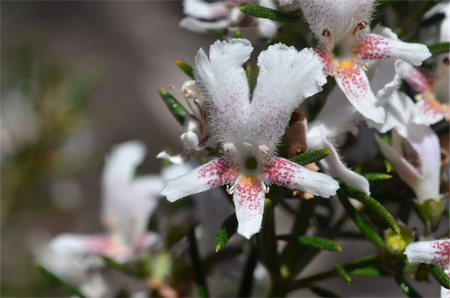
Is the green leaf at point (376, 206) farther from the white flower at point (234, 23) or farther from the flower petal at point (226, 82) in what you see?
the white flower at point (234, 23)

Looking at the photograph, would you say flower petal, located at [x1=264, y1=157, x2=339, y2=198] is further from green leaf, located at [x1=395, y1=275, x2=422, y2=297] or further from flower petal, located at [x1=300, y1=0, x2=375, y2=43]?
green leaf, located at [x1=395, y1=275, x2=422, y2=297]

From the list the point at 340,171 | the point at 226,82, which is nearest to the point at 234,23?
the point at 226,82

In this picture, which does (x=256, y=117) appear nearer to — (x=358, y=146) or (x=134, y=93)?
(x=358, y=146)

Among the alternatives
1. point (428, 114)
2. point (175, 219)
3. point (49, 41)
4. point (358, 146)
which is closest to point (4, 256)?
point (175, 219)

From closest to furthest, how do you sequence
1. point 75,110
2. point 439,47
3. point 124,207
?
1. point 439,47
2. point 124,207
3. point 75,110

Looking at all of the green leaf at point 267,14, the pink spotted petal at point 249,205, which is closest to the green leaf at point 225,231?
the pink spotted petal at point 249,205

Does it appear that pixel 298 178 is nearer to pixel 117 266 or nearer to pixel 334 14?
pixel 334 14

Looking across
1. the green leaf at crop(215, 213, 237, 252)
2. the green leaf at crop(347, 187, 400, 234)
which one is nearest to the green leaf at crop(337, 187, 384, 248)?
the green leaf at crop(347, 187, 400, 234)
